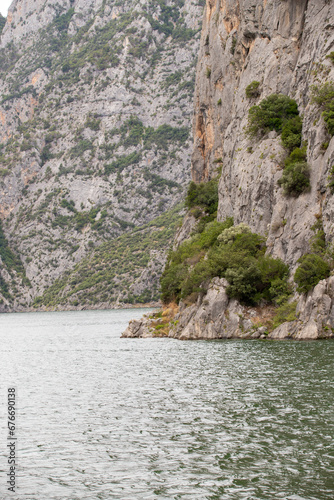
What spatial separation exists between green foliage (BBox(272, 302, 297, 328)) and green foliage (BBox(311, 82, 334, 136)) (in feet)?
52.8

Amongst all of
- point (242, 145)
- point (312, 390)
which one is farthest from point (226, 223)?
point (312, 390)

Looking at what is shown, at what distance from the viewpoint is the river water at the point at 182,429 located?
1369cm

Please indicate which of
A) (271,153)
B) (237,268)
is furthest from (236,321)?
(271,153)

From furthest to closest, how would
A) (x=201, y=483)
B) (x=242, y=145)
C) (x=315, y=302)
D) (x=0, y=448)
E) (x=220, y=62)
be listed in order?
1. (x=220, y=62)
2. (x=242, y=145)
3. (x=315, y=302)
4. (x=0, y=448)
5. (x=201, y=483)

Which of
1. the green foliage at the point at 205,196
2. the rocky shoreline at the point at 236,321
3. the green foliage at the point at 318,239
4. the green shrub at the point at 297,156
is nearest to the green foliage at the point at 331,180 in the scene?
the green foliage at the point at 318,239

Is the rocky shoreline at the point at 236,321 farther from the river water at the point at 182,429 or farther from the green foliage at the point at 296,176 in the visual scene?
the green foliage at the point at 296,176

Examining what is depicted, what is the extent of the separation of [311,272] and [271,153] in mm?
20324

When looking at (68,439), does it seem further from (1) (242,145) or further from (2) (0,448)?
(1) (242,145)

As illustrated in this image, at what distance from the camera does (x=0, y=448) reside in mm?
18359

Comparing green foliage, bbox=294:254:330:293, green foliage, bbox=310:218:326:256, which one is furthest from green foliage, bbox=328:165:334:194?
green foliage, bbox=294:254:330:293

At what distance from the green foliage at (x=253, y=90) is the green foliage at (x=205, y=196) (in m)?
20.0

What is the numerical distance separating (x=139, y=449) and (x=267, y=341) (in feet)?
89.5

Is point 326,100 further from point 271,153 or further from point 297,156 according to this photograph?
point 271,153

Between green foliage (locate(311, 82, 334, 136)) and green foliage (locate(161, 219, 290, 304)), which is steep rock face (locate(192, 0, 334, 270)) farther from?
green foliage (locate(161, 219, 290, 304))
